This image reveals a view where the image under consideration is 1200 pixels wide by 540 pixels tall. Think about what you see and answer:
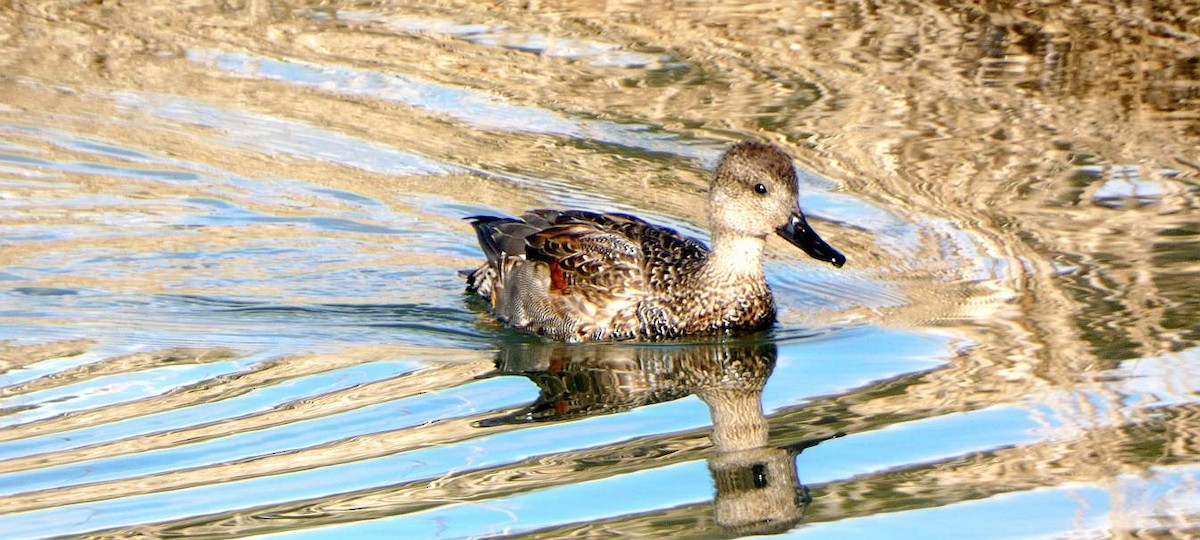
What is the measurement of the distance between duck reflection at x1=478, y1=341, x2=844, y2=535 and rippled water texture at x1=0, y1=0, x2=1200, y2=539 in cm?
2

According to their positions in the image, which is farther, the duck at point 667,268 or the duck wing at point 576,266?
the duck wing at point 576,266

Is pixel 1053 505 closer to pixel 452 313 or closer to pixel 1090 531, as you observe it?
pixel 1090 531

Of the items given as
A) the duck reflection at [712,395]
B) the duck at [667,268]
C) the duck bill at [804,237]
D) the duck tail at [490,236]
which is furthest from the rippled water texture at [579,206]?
the duck bill at [804,237]

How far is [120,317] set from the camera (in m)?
8.75

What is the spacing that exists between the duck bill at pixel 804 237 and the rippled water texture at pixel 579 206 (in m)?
0.41

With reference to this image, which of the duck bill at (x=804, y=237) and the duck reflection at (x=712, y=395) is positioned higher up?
the duck bill at (x=804, y=237)

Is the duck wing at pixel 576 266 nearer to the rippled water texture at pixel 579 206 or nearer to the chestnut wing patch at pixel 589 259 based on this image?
the chestnut wing patch at pixel 589 259

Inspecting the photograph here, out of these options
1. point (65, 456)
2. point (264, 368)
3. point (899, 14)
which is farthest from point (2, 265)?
point (899, 14)

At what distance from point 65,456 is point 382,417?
118cm

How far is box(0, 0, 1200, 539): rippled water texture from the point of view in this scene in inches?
243

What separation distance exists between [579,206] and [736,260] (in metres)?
1.97

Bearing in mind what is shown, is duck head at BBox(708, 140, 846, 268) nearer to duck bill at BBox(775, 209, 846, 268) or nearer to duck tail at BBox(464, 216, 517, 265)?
duck bill at BBox(775, 209, 846, 268)

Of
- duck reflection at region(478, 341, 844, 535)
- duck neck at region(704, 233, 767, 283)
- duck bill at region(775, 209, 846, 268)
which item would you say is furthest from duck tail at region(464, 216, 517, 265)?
duck bill at region(775, 209, 846, 268)

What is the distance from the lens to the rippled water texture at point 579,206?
618cm
